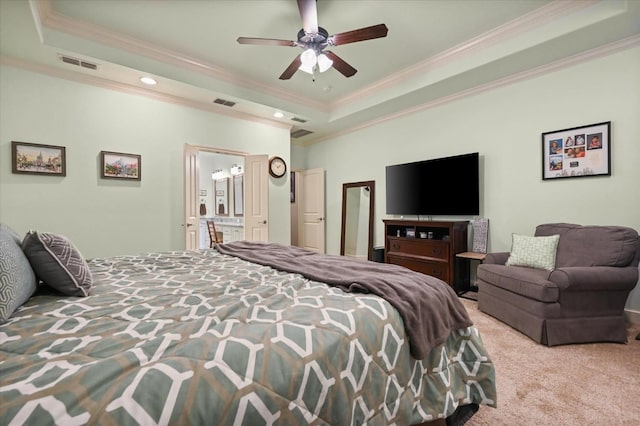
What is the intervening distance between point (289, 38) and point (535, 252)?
3438 millimetres

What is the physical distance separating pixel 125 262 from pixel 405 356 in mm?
1905

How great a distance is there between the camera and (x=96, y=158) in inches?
142

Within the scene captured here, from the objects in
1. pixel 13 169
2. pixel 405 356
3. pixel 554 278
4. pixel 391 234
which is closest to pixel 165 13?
pixel 13 169

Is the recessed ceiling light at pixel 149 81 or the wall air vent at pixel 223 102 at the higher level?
the recessed ceiling light at pixel 149 81

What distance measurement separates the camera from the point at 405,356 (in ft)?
3.89

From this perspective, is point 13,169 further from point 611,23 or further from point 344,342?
point 611,23

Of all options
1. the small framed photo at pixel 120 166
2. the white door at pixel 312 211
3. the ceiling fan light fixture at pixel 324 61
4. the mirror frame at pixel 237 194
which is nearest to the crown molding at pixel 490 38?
the ceiling fan light fixture at pixel 324 61

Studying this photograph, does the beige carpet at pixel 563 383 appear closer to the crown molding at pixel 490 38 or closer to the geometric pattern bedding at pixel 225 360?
the geometric pattern bedding at pixel 225 360

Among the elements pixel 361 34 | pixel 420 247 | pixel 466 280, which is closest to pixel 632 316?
pixel 466 280

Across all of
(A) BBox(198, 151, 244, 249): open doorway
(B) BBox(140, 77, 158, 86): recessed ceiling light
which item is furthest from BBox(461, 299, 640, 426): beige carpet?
(A) BBox(198, 151, 244, 249): open doorway

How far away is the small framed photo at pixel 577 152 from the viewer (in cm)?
290

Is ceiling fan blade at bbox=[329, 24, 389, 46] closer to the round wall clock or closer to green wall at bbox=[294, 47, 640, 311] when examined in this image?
green wall at bbox=[294, 47, 640, 311]

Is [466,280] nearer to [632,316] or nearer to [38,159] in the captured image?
Answer: [632,316]

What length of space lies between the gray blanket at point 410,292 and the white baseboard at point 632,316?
2544 millimetres
